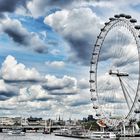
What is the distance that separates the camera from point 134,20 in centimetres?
9362

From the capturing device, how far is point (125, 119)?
112 metres

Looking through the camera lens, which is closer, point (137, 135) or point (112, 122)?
point (112, 122)

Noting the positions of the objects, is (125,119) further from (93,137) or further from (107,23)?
(93,137)

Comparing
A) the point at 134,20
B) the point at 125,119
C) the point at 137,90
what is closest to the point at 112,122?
the point at 125,119

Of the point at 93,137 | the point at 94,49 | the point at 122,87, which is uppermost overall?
the point at 94,49


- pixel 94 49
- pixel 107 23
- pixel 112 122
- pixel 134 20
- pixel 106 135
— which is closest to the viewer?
pixel 134 20

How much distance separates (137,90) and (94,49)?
15.8 metres

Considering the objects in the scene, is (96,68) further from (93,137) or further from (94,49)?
(93,137)

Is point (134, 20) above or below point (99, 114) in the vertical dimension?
above

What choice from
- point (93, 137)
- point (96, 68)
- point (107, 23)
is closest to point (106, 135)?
point (93, 137)

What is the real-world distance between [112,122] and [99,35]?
28090mm

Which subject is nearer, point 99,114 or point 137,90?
point 137,90

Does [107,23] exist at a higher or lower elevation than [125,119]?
higher

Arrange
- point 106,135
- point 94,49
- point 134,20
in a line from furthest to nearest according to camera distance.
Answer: point 106,135 < point 94,49 < point 134,20
